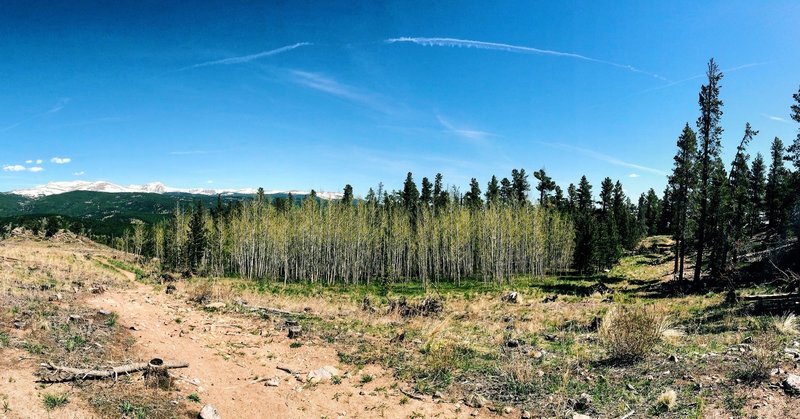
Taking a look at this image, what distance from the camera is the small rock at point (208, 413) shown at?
8.89 meters

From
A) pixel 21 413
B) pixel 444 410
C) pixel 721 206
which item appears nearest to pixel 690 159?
pixel 721 206

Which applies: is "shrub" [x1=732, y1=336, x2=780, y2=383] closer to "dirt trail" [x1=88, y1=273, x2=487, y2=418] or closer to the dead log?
"dirt trail" [x1=88, y1=273, x2=487, y2=418]

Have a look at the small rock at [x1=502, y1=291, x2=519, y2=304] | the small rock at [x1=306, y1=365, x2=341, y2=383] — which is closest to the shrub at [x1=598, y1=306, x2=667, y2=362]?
the small rock at [x1=306, y1=365, x2=341, y2=383]

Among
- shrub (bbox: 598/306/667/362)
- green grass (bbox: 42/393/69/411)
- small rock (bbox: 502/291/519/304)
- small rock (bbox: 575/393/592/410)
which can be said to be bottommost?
small rock (bbox: 502/291/519/304)

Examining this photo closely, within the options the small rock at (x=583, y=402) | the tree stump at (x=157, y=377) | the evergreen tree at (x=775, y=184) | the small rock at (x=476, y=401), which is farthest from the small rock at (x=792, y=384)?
the evergreen tree at (x=775, y=184)

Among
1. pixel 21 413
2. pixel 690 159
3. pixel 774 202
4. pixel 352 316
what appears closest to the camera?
pixel 21 413

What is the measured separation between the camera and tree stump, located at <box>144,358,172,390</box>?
10.0 m

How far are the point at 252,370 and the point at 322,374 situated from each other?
220 cm

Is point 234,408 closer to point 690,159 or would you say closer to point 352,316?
point 352,316

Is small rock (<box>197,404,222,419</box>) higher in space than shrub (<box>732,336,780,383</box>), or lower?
lower

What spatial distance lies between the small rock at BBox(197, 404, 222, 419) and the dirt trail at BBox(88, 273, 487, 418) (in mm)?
407

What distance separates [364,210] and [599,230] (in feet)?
122

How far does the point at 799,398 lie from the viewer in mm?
7867

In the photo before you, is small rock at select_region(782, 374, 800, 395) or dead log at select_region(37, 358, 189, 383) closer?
small rock at select_region(782, 374, 800, 395)
